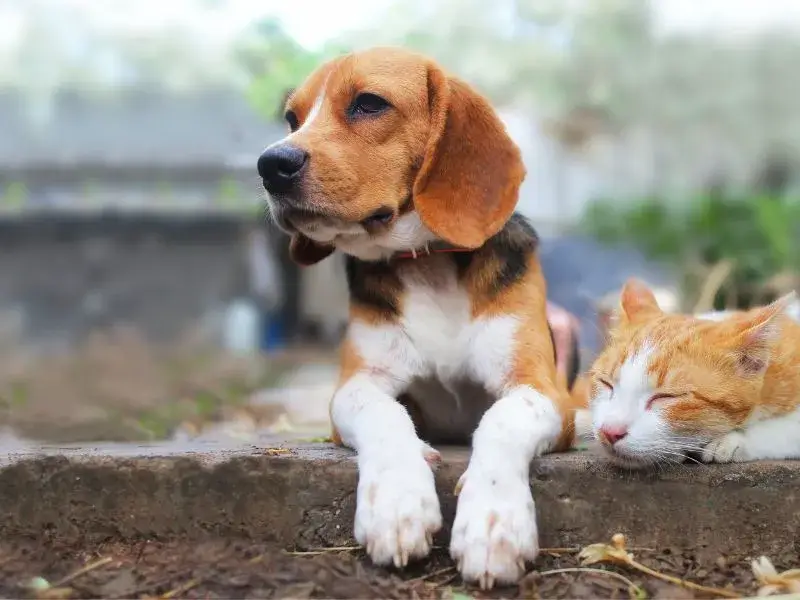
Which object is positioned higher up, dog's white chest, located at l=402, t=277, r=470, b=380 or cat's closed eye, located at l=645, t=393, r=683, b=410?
dog's white chest, located at l=402, t=277, r=470, b=380

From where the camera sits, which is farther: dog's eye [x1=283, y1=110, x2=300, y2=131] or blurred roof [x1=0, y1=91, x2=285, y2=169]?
blurred roof [x1=0, y1=91, x2=285, y2=169]

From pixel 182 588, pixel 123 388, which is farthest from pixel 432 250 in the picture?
pixel 123 388

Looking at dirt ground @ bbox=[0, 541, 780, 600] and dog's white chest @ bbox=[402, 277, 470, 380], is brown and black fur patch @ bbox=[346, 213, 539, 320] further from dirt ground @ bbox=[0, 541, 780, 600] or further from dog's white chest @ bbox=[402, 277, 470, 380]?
dirt ground @ bbox=[0, 541, 780, 600]

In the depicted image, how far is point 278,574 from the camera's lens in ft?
6.66

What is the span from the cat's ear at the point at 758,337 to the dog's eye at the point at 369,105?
1.26 meters

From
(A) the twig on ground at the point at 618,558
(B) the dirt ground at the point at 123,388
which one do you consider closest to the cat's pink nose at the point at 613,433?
(A) the twig on ground at the point at 618,558

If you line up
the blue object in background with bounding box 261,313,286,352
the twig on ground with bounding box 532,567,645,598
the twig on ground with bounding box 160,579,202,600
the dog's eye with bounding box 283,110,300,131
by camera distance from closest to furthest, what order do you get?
the twig on ground with bounding box 160,579,202,600 < the twig on ground with bounding box 532,567,645,598 < the dog's eye with bounding box 283,110,300,131 < the blue object in background with bounding box 261,313,286,352

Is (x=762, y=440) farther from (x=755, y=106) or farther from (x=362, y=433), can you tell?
(x=755, y=106)

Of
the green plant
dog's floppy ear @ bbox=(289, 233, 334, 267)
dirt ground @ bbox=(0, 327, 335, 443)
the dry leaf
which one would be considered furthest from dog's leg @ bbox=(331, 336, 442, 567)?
the green plant

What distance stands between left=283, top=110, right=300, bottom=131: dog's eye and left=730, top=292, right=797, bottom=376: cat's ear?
1552 millimetres

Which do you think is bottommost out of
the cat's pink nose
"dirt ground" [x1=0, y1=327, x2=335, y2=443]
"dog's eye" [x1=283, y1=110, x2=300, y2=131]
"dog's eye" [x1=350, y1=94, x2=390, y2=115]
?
"dirt ground" [x1=0, y1=327, x2=335, y2=443]

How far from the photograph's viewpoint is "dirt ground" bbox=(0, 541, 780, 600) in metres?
1.99

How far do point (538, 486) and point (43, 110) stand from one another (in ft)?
22.4

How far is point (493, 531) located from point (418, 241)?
103 cm
